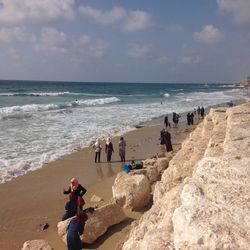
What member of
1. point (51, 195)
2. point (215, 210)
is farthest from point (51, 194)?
point (215, 210)

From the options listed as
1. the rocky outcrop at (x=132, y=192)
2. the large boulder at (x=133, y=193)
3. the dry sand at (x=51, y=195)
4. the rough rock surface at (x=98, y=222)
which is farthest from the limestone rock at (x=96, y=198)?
the rough rock surface at (x=98, y=222)

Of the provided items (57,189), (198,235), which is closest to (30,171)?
(57,189)

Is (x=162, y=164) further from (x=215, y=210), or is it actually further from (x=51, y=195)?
(x=215, y=210)

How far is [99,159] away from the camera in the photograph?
16.7 metres

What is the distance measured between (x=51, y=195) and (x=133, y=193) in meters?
3.36

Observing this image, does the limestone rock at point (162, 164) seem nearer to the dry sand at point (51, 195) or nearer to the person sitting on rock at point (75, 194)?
the dry sand at point (51, 195)

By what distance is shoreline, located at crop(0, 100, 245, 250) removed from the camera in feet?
28.6

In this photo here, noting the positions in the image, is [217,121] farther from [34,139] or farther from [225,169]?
[34,139]

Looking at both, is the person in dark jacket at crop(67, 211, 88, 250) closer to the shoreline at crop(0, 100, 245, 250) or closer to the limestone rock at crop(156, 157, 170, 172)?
the shoreline at crop(0, 100, 245, 250)

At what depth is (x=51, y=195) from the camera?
11773mm

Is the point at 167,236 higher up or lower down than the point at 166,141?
higher up

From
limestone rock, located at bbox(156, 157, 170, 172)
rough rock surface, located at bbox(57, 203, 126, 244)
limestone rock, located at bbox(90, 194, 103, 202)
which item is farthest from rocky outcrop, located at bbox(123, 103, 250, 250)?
limestone rock, located at bbox(156, 157, 170, 172)

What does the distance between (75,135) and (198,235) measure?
64.8 feet

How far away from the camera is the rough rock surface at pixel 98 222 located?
7997mm
